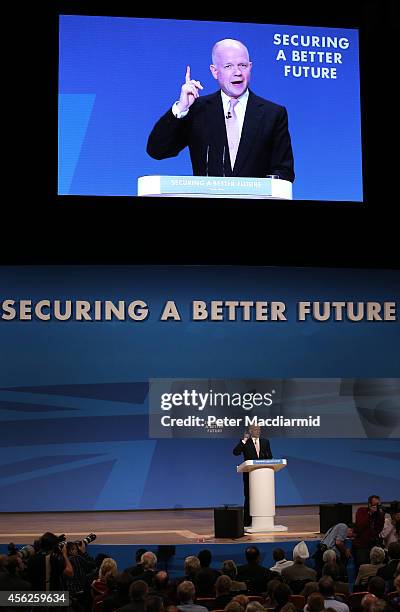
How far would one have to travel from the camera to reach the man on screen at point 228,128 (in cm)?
1195

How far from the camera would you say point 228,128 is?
1210 centimetres

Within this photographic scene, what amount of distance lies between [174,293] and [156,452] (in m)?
2.09

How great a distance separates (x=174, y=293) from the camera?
13.4m

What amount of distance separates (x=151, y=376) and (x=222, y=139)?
3224 mm

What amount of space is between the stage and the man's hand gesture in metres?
4.87

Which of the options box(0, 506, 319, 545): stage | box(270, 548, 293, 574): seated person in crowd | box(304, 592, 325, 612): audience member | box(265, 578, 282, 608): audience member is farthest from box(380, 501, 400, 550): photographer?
box(304, 592, 325, 612): audience member

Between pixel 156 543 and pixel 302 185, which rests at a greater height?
pixel 302 185

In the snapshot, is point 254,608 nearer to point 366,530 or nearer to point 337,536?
point 337,536

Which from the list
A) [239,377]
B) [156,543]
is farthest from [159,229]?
[156,543]

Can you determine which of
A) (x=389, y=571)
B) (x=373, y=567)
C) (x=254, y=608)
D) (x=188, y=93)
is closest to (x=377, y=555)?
(x=373, y=567)

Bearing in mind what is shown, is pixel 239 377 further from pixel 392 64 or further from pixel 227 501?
pixel 392 64

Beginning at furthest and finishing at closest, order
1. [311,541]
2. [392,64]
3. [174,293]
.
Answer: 1. [174,293]
2. [392,64]
3. [311,541]

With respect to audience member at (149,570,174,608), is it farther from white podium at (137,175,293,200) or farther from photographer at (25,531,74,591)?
white podium at (137,175,293,200)

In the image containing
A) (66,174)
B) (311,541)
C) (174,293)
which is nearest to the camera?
(311,541)
